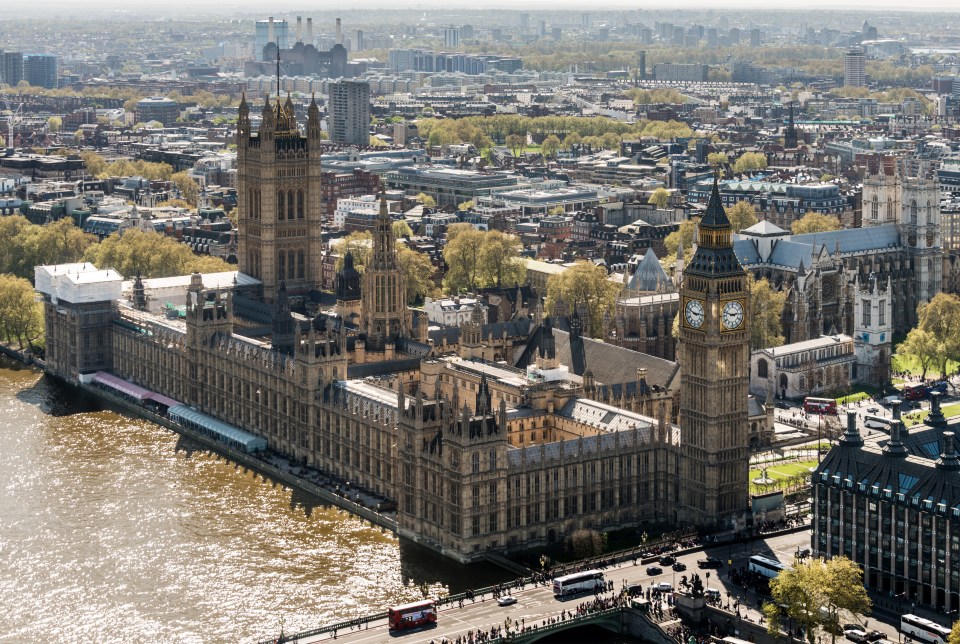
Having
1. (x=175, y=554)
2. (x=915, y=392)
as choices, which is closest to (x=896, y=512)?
(x=175, y=554)

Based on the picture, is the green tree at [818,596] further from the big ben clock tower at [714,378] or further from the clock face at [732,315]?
the clock face at [732,315]

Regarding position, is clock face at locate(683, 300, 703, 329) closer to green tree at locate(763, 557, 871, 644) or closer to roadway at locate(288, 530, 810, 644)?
roadway at locate(288, 530, 810, 644)

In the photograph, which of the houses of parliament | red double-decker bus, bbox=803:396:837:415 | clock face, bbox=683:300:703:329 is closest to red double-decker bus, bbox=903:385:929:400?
red double-decker bus, bbox=803:396:837:415

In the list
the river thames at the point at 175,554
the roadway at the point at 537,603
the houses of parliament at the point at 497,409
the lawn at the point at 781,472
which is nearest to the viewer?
the roadway at the point at 537,603

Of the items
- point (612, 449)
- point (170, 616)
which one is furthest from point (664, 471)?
point (170, 616)

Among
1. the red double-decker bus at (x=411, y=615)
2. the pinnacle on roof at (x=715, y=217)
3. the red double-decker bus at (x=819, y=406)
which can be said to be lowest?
the red double-decker bus at (x=411, y=615)

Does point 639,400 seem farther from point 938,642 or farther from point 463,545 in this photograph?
point 938,642

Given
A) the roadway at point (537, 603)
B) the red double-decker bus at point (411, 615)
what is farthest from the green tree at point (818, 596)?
the red double-decker bus at point (411, 615)
